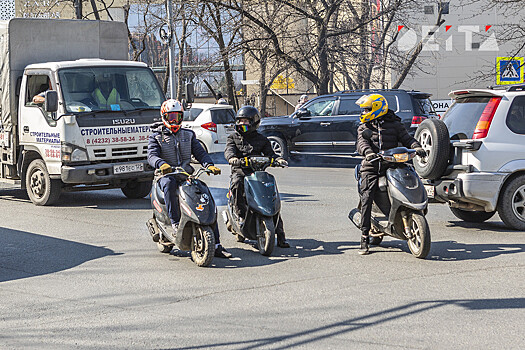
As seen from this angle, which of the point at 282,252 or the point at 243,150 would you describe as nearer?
the point at 282,252

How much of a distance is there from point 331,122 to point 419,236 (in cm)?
1195

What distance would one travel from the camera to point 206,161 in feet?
29.5

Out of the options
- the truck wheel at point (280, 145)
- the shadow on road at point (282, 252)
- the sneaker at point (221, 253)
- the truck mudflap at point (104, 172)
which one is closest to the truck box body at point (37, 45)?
the truck mudflap at point (104, 172)

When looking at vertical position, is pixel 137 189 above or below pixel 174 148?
below

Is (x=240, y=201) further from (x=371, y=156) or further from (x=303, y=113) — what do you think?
(x=303, y=113)

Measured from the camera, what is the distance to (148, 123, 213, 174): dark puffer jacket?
29.4 ft

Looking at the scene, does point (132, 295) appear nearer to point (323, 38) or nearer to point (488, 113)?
point (488, 113)

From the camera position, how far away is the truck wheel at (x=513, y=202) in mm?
9852

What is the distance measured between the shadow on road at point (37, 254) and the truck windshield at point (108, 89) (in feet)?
10.8

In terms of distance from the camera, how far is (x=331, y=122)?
20047 millimetres

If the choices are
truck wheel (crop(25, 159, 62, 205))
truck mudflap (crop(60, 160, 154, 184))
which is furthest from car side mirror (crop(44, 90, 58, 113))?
truck wheel (crop(25, 159, 62, 205))

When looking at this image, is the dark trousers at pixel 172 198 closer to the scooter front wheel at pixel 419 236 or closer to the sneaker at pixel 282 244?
the sneaker at pixel 282 244

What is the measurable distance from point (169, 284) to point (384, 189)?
274cm

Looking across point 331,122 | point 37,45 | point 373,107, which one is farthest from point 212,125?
point 373,107
